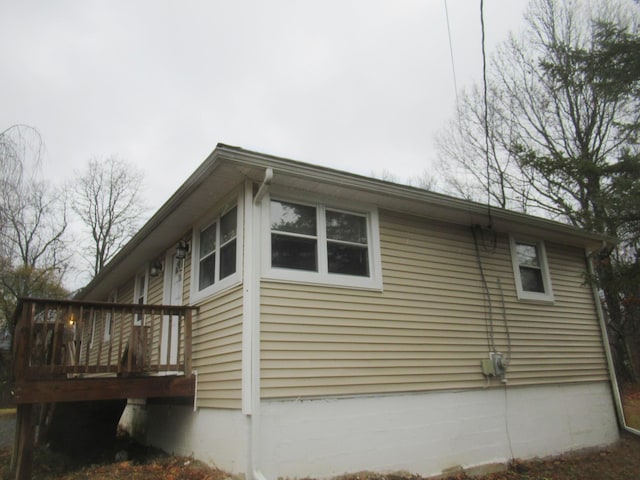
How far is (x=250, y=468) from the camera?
5.29 metres

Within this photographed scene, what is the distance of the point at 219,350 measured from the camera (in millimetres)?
6363

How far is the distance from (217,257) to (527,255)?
19.0 ft

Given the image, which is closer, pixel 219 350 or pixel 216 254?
pixel 219 350

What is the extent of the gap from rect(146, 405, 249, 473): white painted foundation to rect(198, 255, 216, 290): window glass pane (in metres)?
1.82

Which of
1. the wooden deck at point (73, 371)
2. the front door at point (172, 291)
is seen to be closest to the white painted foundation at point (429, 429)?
the wooden deck at point (73, 371)

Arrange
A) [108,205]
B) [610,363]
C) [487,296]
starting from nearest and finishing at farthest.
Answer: [487,296]
[610,363]
[108,205]

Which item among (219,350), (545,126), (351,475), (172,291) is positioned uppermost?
(545,126)

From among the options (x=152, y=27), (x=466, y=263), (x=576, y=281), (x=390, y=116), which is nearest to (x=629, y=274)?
(x=576, y=281)

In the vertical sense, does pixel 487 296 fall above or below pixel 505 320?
above

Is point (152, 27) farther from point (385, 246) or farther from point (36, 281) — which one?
point (36, 281)

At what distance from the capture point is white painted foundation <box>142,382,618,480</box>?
5.58 m

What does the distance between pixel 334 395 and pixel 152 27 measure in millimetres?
10695

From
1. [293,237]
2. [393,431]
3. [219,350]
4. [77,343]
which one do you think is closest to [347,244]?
[293,237]

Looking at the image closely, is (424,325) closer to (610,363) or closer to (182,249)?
(182,249)
